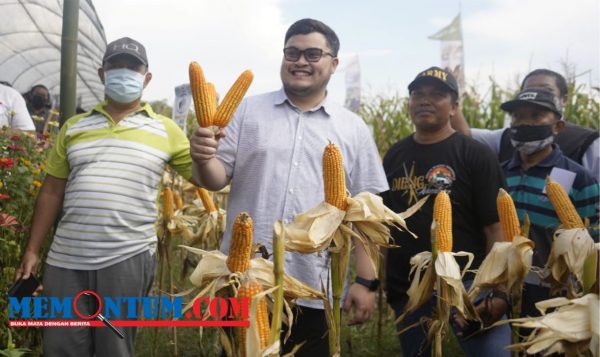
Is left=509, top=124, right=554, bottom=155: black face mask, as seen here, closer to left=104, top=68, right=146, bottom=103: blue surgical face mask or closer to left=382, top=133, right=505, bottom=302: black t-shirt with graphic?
left=382, top=133, right=505, bottom=302: black t-shirt with graphic

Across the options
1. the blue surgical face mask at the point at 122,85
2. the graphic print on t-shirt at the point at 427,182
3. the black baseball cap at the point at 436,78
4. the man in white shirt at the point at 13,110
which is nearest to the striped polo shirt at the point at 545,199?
the graphic print on t-shirt at the point at 427,182

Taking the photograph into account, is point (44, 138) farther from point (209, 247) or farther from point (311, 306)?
point (311, 306)

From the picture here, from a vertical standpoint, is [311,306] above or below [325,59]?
below

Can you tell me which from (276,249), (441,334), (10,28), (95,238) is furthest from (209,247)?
(10,28)

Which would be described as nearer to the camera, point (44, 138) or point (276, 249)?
point (276, 249)

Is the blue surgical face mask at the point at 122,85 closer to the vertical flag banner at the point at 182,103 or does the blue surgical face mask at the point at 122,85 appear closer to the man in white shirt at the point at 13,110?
the vertical flag banner at the point at 182,103

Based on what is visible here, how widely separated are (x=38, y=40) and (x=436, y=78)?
13.9 meters

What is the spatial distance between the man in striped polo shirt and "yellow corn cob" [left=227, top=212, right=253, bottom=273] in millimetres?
1267

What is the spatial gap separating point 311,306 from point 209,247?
6.13 ft

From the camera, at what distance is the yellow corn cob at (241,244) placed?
121cm

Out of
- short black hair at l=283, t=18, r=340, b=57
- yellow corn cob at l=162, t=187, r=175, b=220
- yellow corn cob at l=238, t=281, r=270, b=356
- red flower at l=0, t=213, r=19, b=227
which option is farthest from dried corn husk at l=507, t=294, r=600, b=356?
yellow corn cob at l=162, t=187, r=175, b=220

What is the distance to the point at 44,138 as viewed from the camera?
3566 millimetres

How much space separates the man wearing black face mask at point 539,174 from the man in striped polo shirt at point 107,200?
1.63 m

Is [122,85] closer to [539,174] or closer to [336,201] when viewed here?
[336,201]
